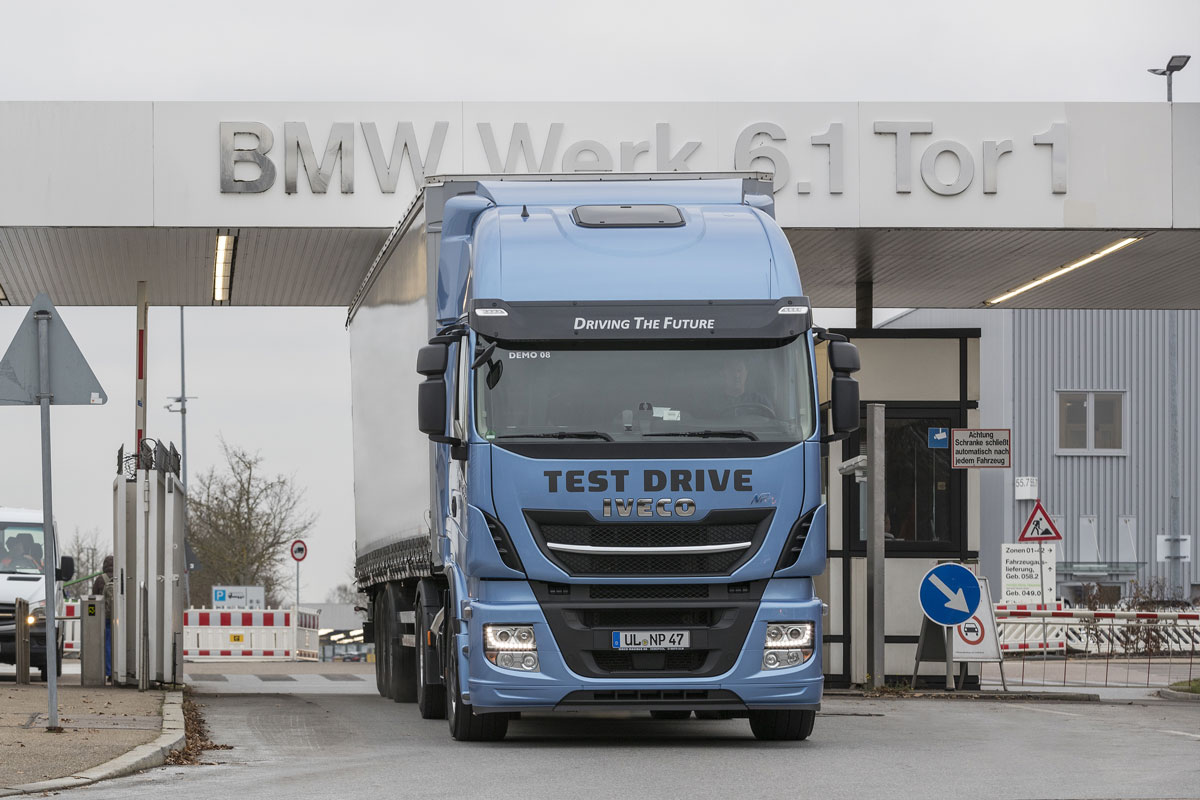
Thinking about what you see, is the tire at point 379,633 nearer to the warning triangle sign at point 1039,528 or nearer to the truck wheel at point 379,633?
the truck wheel at point 379,633

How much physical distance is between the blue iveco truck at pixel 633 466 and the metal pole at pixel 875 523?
6346mm

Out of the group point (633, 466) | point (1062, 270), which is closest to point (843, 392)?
point (633, 466)

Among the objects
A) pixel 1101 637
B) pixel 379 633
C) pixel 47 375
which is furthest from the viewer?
pixel 1101 637

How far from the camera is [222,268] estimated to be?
70.5 ft

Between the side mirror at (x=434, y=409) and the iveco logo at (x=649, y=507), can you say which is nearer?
the iveco logo at (x=649, y=507)

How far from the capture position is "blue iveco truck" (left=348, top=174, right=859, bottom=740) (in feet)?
37.7

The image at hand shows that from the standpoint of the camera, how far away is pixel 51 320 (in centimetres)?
1262

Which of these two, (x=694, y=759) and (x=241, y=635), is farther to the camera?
(x=241, y=635)

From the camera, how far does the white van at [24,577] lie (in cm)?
2205

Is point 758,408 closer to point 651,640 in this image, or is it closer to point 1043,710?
point 651,640

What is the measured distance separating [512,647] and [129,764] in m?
2.29

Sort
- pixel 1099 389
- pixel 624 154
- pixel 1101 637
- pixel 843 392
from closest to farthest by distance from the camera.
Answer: pixel 843 392
pixel 624 154
pixel 1101 637
pixel 1099 389

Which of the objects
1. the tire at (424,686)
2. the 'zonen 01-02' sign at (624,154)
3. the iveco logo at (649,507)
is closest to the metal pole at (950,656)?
the 'zonen 01-02' sign at (624,154)

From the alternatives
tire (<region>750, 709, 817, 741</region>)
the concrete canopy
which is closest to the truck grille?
tire (<region>750, 709, 817, 741</region>)
